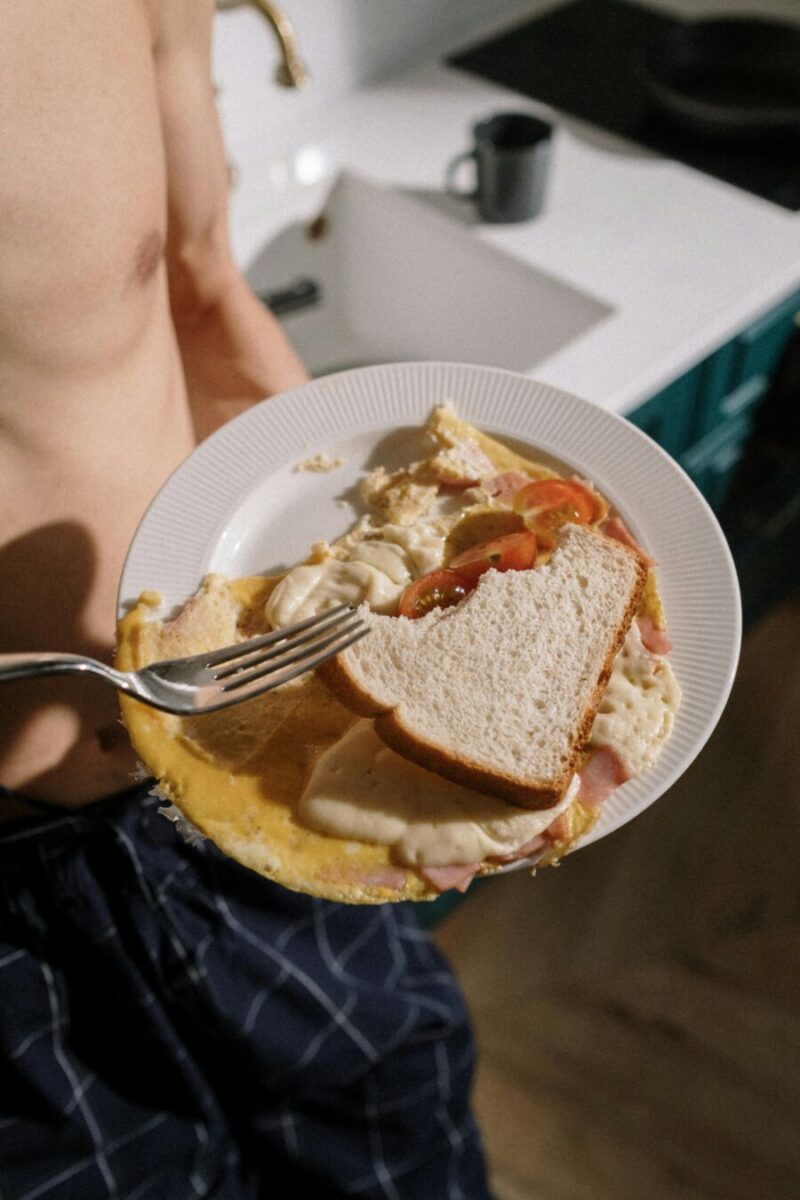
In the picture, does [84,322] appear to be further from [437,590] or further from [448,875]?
[448,875]

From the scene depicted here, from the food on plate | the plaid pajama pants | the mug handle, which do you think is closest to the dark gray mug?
the mug handle

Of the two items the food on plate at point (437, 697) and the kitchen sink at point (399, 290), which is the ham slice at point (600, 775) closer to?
the food on plate at point (437, 697)

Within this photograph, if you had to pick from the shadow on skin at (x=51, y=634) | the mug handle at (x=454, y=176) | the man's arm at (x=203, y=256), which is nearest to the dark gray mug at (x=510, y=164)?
the mug handle at (x=454, y=176)

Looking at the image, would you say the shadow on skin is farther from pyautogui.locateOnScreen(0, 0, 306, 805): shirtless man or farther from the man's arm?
the man's arm

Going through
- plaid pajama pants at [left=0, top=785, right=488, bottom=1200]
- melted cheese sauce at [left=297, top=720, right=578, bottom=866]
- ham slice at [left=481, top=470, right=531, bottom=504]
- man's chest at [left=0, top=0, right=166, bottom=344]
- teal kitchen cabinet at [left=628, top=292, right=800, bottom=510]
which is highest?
man's chest at [left=0, top=0, right=166, bottom=344]

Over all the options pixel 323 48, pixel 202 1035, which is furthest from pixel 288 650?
pixel 323 48

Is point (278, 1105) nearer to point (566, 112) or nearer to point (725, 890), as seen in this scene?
point (725, 890)
